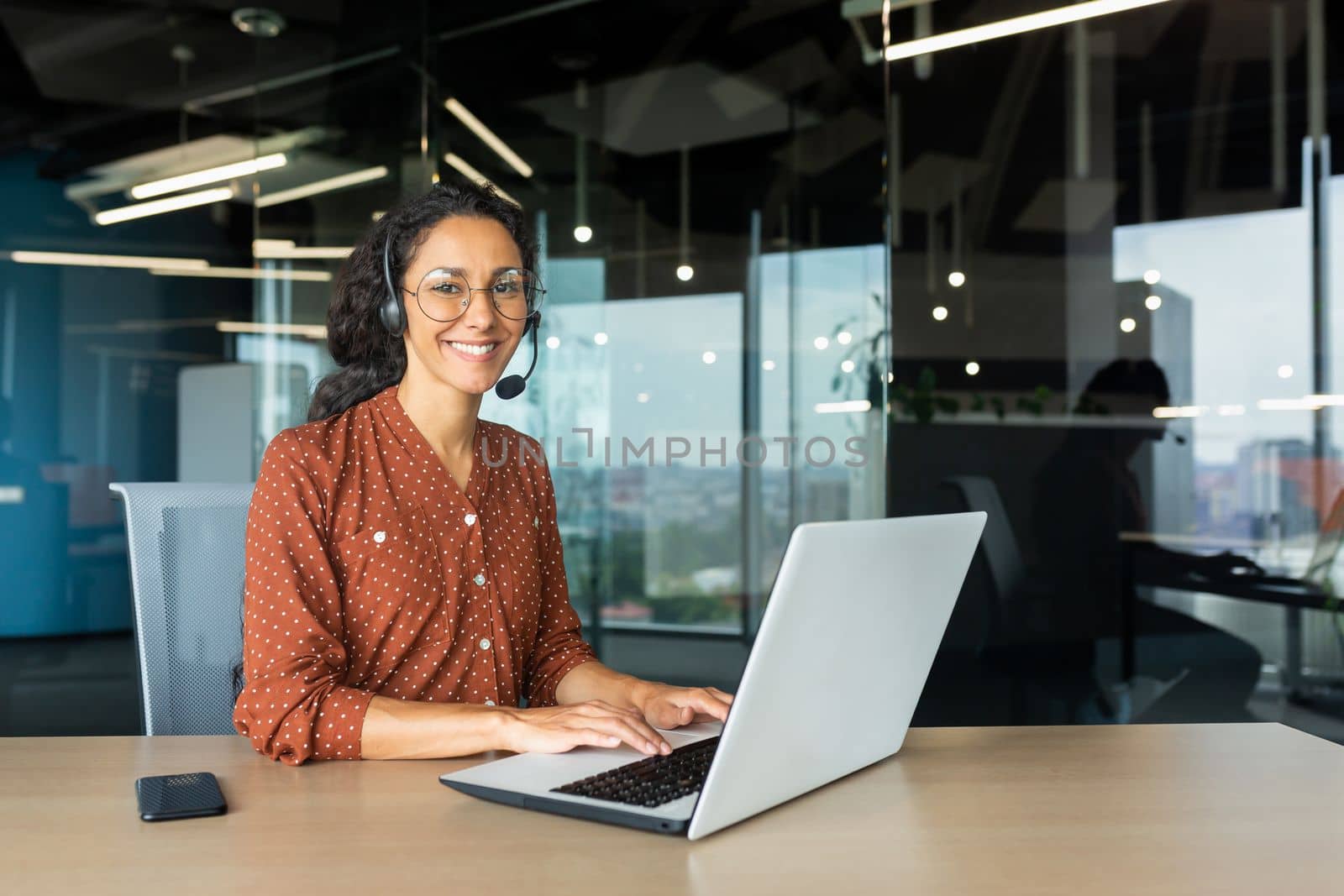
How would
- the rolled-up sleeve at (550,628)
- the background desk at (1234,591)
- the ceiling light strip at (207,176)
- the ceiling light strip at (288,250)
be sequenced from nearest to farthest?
1. the rolled-up sleeve at (550,628)
2. the background desk at (1234,591)
3. the ceiling light strip at (207,176)
4. the ceiling light strip at (288,250)

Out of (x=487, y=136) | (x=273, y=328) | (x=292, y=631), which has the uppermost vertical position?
(x=487, y=136)

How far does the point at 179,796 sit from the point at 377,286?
3.01ft

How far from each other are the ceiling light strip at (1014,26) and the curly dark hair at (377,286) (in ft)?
8.40

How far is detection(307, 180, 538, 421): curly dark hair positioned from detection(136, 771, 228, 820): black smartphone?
765 millimetres

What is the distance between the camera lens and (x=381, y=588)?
1.50m

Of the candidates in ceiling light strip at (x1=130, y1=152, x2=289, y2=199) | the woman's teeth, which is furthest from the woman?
ceiling light strip at (x1=130, y1=152, x2=289, y2=199)

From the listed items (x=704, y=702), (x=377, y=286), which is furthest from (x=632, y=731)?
(x=377, y=286)

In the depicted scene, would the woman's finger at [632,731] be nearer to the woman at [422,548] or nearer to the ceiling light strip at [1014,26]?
the woman at [422,548]

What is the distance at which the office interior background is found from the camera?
3705 millimetres

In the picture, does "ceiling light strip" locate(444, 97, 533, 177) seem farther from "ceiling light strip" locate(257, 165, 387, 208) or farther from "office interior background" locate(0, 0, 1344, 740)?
"ceiling light strip" locate(257, 165, 387, 208)

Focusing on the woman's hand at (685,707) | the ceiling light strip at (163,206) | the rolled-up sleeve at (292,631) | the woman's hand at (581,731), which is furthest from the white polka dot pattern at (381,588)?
the ceiling light strip at (163,206)

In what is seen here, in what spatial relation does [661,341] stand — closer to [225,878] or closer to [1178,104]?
[1178,104]

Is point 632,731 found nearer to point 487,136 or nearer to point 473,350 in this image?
point 473,350

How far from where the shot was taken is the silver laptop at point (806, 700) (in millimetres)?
924
